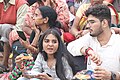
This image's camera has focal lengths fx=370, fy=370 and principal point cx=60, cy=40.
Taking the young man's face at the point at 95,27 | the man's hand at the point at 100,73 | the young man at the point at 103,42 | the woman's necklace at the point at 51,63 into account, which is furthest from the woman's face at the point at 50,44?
the man's hand at the point at 100,73

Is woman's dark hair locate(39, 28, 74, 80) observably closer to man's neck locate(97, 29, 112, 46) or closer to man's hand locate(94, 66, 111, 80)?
man's neck locate(97, 29, 112, 46)

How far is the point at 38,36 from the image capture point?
4930mm

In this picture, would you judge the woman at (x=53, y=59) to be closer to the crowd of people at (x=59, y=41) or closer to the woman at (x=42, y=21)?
the crowd of people at (x=59, y=41)

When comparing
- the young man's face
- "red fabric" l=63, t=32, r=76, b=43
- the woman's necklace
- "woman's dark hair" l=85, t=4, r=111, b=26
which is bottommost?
the woman's necklace

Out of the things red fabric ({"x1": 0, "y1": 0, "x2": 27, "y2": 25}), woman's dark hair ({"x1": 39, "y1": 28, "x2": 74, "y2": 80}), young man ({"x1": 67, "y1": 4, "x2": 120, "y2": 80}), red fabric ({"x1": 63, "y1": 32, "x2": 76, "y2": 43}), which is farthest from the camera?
red fabric ({"x1": 0, "y1": 0, "x2": 27, "y2": 25})

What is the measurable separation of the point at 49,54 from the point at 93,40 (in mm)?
526

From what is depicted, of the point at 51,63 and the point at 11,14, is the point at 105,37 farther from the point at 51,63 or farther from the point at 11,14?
the point at 11,14

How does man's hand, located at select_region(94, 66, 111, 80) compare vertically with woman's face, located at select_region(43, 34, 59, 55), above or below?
below

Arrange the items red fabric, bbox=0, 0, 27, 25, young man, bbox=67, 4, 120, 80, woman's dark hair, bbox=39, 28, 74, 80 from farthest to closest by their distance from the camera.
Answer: red fabric, bbox=0, 0, 27, 25, woman's dark hair, bbox=39, 28, 74, 80, young man, bbox=67, 4, 120, 80

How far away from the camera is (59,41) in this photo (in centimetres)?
421

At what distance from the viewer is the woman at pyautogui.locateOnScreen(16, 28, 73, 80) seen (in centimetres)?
409

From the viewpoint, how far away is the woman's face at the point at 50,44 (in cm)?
416

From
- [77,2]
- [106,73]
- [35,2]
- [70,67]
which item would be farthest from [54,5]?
[77,2]

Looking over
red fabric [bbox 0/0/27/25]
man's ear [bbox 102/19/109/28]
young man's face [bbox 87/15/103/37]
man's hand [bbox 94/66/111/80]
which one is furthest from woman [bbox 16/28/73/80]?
red fabric [bbox 0/0/27/25]
